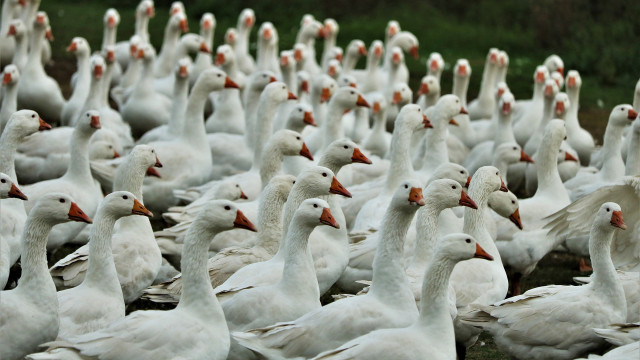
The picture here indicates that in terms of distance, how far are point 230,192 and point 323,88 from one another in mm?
4345

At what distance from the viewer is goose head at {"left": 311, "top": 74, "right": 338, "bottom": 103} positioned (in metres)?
15.8

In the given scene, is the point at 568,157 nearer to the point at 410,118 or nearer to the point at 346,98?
the point at 346,98

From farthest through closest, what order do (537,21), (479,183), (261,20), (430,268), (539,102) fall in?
1. (261,20)
2. (537,21)
3. (539,102)
4. (479,183)
5. (430,268)

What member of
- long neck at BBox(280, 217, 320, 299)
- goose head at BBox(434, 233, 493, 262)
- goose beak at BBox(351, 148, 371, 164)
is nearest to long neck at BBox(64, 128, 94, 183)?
goose beak at BBox(351, 148, 371, 164)

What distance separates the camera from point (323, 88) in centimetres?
1581

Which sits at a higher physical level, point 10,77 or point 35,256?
point 35,256

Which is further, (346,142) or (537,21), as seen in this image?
(537,21)

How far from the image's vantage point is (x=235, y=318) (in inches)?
341

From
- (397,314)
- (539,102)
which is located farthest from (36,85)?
(397,314)

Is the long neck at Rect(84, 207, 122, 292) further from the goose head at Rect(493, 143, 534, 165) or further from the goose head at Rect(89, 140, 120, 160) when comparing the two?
the goose head at Rect(493, 143, 534, 165)

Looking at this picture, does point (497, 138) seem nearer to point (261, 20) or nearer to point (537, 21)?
point (537, 21)

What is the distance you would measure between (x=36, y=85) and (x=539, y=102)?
734 cm

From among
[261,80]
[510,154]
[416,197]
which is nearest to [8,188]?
[416,197]

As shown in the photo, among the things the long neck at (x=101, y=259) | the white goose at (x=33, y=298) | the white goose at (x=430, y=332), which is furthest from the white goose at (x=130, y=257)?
the white goose at (x=430, y=332)
